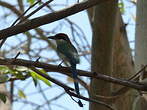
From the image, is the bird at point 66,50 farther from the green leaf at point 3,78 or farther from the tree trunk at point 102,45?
the green leaf at point 3,78

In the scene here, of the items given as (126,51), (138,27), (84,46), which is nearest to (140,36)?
(138,27)

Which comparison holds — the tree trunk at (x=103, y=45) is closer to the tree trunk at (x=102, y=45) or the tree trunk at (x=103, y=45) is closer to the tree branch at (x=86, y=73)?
the tree trunk at (x=102, y=45)

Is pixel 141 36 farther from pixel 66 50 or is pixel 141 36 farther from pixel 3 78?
pixel 3 78

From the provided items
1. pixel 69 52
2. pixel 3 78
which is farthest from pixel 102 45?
pixel 3 78

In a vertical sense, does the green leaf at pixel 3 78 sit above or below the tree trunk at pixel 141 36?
below

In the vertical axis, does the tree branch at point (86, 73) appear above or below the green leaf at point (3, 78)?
above

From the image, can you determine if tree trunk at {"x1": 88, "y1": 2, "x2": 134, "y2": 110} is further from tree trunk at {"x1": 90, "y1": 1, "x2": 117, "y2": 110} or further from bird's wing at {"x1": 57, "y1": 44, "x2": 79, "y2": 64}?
bird's wing at {"x1": 57, "y1": 44, "x2": 79, "y2": 64}

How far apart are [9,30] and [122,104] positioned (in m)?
1.20

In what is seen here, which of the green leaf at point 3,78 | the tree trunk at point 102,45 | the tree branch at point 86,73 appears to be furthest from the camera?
the tree trunk at point 102,45

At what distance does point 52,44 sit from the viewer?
457 cm

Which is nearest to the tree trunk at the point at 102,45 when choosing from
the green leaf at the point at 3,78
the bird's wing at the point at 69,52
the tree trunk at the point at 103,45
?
the tree trunk at the point at 103,45

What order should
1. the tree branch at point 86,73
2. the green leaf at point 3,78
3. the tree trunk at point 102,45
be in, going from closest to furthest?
1. the tree branch at point 86,73
2. the green leaf at point 3,78
3. the tree trunk at point 102,45

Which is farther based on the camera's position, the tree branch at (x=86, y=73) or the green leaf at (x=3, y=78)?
the green leaf at (x=3, y=78)

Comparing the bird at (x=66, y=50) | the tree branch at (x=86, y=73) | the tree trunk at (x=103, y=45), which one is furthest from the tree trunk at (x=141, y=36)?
the tree branch at (x=86, y=73)
